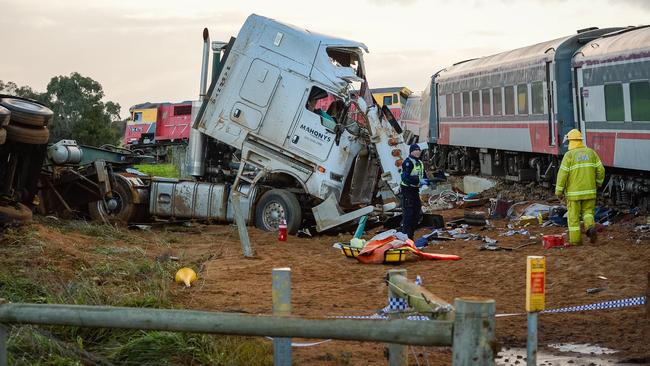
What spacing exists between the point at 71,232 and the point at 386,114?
5.66 metres

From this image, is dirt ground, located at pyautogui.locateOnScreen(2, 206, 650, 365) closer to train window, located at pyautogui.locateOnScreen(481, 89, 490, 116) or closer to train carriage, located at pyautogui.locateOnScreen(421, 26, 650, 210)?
train carriage, located at pyautogui.locateOnScreen(421, 26, 650, 210)

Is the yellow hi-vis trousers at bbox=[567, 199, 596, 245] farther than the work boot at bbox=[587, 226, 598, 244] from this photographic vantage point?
Yes

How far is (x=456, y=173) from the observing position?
36.4m

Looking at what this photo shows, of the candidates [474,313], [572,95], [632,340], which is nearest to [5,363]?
[474,313]

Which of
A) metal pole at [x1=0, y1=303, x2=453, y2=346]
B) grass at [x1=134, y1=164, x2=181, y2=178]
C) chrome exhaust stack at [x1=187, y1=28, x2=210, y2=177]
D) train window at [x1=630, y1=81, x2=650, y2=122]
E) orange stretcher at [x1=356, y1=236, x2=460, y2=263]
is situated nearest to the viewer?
metal pole at [x1=0, y1=303, x2=453, y2=346]

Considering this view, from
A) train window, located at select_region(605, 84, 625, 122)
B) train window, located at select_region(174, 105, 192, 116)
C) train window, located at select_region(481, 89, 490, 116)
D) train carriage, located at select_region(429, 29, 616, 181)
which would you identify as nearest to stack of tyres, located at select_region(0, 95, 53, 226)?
train window, located at select_region(605, 84, 625, 122)

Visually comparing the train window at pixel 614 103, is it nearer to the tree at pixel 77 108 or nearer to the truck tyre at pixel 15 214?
the truck tyre at pixel 15 214

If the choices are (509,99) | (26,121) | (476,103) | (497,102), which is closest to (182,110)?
(476,103)

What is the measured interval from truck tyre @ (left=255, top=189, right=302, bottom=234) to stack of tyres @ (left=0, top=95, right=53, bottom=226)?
4848 millimetres

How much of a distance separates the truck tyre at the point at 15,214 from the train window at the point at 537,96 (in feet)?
44.3

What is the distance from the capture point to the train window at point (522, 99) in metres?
25.8

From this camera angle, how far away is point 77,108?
2008 inches

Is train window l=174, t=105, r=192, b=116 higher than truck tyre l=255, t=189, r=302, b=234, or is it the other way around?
train window l=174, t=105, r=192, b=116

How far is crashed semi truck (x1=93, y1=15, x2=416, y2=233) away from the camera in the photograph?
59.6 feet
